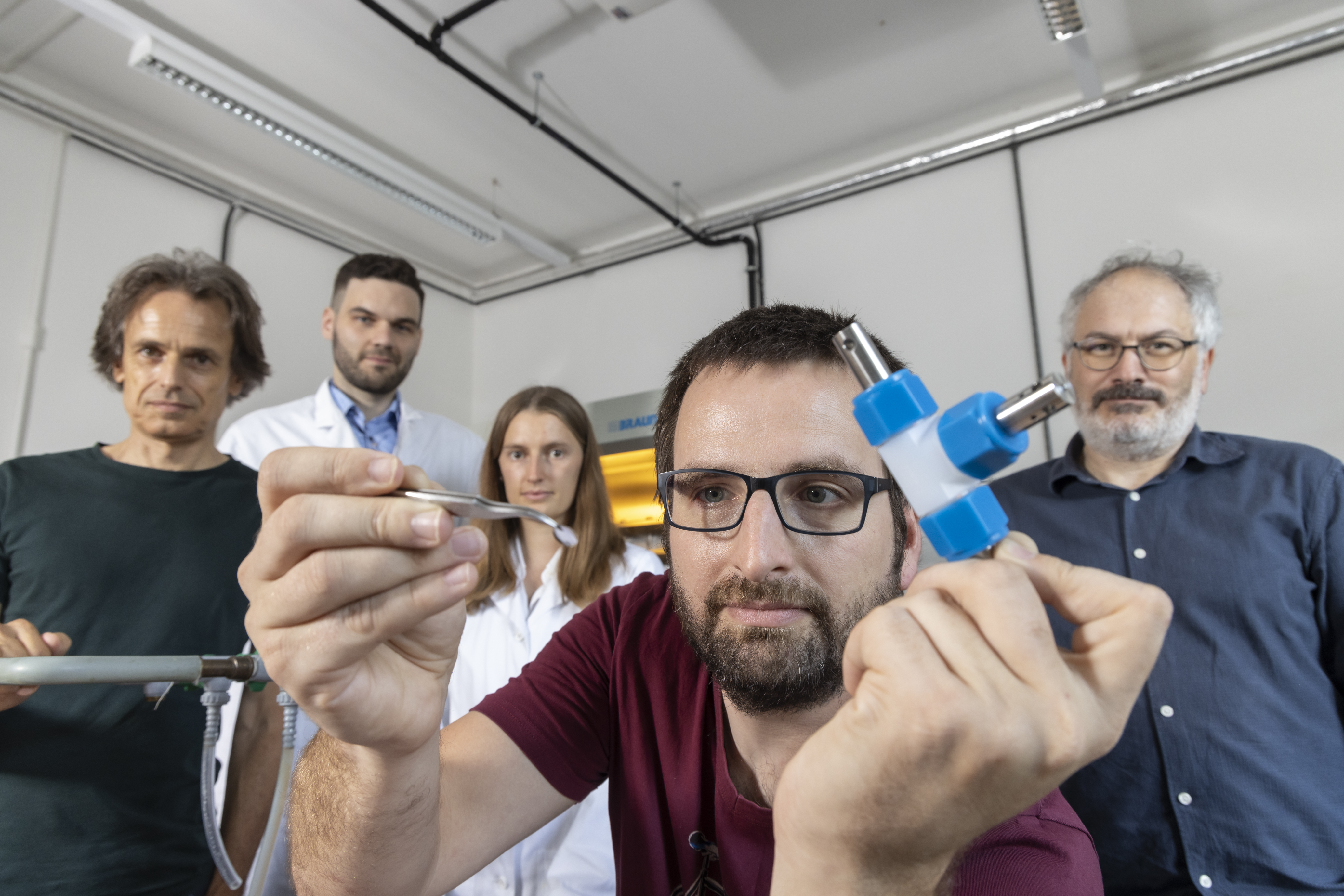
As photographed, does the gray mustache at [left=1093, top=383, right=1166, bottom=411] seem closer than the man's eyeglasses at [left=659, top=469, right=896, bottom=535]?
No

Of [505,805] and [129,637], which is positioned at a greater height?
[129,637]

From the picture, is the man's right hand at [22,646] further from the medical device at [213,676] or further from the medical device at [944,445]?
the medical device at [944,445]

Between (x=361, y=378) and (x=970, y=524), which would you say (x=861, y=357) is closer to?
(x=970, y=524)

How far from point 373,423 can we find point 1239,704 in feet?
8.27

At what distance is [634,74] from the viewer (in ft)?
9.84

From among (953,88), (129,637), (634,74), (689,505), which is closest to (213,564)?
(129,637)

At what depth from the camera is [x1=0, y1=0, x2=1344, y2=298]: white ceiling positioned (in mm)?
2688

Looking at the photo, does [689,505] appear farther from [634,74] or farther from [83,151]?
[83,151]

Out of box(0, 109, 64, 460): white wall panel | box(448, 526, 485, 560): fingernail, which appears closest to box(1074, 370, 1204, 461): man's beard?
box(448, 526, 485, 560): fingernail

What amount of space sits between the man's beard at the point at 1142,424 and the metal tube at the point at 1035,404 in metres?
1.45

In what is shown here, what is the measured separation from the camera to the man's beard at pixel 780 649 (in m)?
0.85

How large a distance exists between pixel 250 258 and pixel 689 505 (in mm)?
3543

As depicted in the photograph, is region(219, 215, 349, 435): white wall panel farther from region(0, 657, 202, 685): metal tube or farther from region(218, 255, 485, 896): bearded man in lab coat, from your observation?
region(0, 657, 202, 685): metal tube

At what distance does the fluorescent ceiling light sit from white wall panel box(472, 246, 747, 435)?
0.77 m
